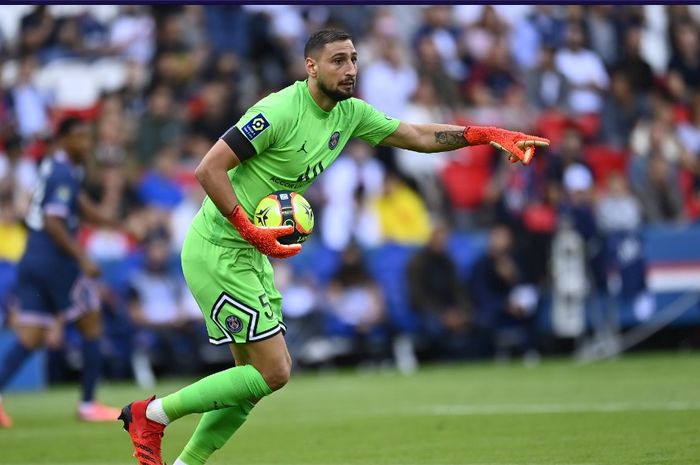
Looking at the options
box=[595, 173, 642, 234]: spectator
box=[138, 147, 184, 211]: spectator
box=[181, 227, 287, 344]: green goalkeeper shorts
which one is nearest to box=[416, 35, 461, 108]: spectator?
box=[595, 173, 642, 234]: spectator

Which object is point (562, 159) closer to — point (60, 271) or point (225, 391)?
point (60, 271)

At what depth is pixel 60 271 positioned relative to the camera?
1223 centimetres

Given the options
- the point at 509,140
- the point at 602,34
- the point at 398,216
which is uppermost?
the point at 602,34

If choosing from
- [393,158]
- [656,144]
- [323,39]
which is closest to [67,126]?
[323,39]

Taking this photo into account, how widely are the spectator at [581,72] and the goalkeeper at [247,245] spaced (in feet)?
39.5

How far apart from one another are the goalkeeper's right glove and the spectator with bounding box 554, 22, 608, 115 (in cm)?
1287

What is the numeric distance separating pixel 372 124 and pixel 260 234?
133cm

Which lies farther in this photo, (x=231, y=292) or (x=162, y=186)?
(x=162, y=186)

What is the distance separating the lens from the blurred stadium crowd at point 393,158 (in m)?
16.7

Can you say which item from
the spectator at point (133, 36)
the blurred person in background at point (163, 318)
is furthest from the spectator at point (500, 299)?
the spectator at point (133, 36)

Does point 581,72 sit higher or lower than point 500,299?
higher

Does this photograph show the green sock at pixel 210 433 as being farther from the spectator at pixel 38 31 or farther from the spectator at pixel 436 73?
the spectator at pixel 38 31

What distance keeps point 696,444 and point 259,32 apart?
12.4 meters

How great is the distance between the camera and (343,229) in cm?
1720
